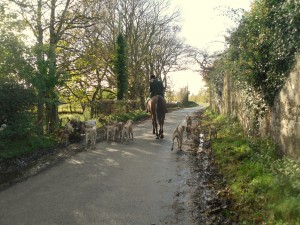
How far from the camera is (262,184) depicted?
246 inches

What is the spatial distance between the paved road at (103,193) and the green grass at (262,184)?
3.42 ft

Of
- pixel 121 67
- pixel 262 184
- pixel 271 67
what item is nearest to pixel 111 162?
pixel 262 184

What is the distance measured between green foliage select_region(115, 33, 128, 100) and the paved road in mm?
16541

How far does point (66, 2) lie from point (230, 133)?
10.7 meters

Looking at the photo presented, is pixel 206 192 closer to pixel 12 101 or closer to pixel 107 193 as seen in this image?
pixel 107 193

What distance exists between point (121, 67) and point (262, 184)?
21951 mm

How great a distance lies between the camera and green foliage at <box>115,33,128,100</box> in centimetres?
2678

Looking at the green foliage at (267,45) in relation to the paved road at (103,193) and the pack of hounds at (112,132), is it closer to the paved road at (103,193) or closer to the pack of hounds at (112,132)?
the pack of hounds at (112,132)

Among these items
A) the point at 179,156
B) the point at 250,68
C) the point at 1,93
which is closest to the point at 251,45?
the point at 250,68

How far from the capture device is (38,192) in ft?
22.9

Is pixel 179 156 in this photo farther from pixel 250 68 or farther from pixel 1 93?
pixel 1 93

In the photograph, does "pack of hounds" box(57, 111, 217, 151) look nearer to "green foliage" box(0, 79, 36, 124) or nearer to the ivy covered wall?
"green foliage" box(0, 79, 36, 124)

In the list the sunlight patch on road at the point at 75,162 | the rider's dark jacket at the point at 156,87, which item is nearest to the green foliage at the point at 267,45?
the rider's dark jacket at the point at 156,87

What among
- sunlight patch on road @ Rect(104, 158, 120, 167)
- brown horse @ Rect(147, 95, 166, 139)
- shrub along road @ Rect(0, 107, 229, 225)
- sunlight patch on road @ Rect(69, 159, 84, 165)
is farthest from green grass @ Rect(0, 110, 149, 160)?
brown horse @ Rect(147, 95, 166, 139)
